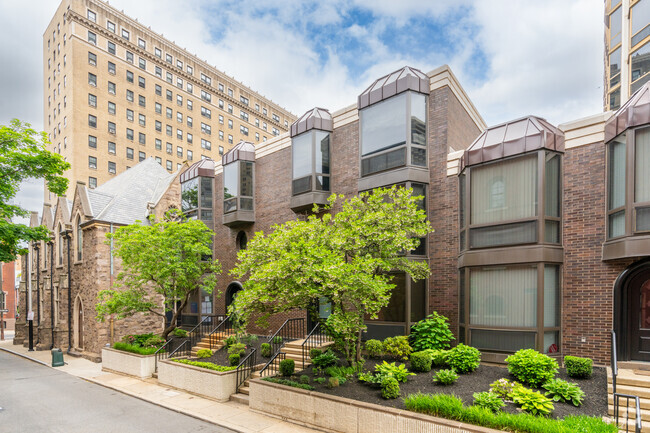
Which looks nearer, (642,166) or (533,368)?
(533,368)

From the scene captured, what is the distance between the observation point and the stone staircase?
293 inches

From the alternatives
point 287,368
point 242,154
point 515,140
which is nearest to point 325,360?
point 287,368

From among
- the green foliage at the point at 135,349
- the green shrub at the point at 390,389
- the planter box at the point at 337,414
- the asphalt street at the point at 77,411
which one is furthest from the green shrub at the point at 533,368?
the green foliage at the point at 135,349

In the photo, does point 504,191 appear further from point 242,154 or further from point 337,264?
point 242,154

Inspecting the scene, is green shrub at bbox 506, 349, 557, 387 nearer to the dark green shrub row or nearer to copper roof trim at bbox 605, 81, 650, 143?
the dark green shrub row

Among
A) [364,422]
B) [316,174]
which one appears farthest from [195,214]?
[364,422]

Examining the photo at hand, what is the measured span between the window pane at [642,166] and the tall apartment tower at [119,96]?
41506 millimetres

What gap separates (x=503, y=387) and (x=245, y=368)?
8.00 metres

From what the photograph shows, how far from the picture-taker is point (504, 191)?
11.2 meters

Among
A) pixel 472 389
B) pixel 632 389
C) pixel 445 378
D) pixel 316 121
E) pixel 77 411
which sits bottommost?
pixel 77 411

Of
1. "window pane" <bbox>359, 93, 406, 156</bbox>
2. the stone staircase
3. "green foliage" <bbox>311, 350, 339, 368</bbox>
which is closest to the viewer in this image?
the stone staircase

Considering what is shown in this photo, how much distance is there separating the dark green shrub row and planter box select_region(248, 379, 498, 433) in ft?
0.85

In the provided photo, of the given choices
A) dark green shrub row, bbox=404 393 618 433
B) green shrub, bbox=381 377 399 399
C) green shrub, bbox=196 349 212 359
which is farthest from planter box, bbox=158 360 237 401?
dark green shrub row, bbox=404 393 618 433

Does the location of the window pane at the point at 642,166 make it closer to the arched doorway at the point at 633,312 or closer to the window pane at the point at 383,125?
the arched doorway at the point at 633,312
